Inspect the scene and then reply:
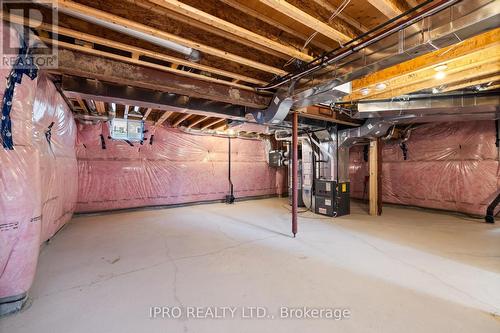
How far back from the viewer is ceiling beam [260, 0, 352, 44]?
142cm

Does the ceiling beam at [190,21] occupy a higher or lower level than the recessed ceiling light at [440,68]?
higher

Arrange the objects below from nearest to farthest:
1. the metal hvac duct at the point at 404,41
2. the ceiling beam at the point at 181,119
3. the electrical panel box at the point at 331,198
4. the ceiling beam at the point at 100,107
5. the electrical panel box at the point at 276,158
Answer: the metal hvac duct at the point at 404,41
the ceiling beam at the point at 100,107
the ceiling beam at the point at 181,119
the electrical panel box at the point at 331,198
the electrical panel box at the point at 276,158

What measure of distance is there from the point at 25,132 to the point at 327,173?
464cm

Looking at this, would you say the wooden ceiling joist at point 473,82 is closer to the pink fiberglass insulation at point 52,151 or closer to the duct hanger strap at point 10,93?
the duct hanger strap at point 10,93

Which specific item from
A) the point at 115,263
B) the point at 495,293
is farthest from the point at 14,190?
the point at 495,293

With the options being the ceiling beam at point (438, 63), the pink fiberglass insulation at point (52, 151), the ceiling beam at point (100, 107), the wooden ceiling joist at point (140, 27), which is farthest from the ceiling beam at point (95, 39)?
the ceiling beam at point (100, 107)

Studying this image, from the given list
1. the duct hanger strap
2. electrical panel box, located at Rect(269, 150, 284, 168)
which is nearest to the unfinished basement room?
the duct hanger strap

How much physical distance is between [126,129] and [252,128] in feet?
8.99

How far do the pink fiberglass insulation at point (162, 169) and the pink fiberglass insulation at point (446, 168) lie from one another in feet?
12.6

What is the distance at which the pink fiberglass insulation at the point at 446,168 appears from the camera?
169 inches

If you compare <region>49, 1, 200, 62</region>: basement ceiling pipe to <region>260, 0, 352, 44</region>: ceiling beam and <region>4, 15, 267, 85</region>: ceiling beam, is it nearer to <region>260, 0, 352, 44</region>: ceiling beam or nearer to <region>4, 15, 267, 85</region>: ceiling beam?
<region>4, 15, 267, 85</region>: ceiling beam

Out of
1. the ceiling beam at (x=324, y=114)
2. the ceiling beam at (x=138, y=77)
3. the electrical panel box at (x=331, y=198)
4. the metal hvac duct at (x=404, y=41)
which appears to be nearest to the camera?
the metal hvac duct at (x=404, y=41)

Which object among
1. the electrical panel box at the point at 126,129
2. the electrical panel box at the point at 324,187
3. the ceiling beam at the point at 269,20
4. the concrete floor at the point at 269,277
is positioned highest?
the ceiling beam at the point at 269,20

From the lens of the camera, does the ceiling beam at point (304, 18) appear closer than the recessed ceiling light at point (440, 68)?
Yes
